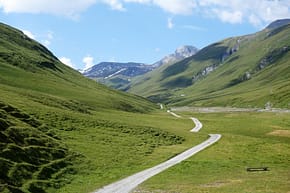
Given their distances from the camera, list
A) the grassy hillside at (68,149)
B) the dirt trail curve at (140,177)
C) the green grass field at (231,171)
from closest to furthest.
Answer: the dirt trail curve at (140,177)
the green grass field at (231,171)
the grassy hillside at (68,149)

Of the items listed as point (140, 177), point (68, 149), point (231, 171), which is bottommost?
point (231, 171)

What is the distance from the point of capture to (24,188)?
4616 centimetres

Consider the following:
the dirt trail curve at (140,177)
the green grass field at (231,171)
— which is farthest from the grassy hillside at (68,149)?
the green grass field at (231,171)

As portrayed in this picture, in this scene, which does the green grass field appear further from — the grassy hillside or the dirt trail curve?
the grassy hillside

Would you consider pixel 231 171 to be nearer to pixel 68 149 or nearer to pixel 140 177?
pixel 140 177

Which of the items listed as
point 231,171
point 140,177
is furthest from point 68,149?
point 231,171

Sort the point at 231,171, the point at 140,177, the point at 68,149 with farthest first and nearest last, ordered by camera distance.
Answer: the point at 68,149
the point at 231,171
the point at 140,177

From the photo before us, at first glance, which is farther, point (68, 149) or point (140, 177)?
point (68, 149)

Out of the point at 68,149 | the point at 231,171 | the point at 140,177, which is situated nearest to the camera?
the point at 140,177

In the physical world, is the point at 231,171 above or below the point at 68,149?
below

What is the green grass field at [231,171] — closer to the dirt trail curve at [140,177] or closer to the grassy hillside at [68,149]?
the dirt trail curve at [140,177]

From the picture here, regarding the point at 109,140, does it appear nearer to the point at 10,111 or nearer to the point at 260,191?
the point at 10,111

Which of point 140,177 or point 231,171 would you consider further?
point 231,171

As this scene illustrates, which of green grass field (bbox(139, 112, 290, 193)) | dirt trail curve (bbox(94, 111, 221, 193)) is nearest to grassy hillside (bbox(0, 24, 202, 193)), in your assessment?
dirt trail curve (bbox(94, 111, 221, 193))
